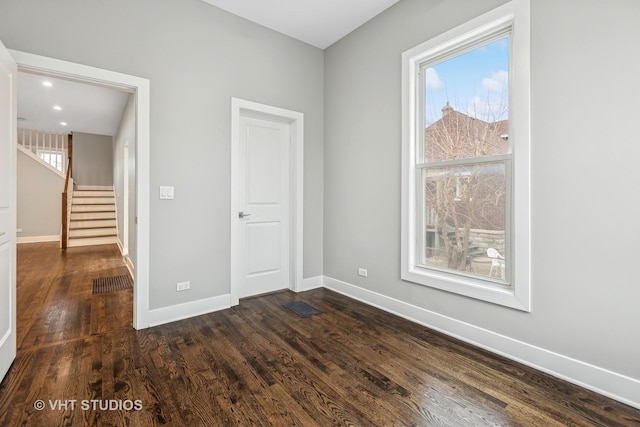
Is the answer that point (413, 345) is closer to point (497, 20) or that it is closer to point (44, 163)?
point (497, 20)

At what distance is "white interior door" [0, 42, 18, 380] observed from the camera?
1831 mm

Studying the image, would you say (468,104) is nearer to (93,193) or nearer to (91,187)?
(93,193)

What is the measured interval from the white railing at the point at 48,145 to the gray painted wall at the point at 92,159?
0.37m

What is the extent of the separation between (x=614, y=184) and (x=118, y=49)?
3666mm

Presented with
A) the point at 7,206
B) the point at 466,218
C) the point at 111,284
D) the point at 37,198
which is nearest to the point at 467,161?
the point at 466,218

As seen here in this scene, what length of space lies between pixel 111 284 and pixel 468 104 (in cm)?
466

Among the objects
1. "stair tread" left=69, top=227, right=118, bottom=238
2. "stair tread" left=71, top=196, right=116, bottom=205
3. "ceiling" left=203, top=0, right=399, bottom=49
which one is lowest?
"stair tread" left=69, top=227, right=118, bottom=238

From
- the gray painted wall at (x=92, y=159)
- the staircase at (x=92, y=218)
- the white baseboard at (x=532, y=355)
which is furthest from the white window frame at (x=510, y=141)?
the gray painted wall at (x=92, y=159)

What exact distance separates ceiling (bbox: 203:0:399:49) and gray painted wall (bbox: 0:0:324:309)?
13 centimetres

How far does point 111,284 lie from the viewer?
4020 mm

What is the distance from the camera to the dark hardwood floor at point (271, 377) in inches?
62.2

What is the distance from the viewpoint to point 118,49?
99.2 inches

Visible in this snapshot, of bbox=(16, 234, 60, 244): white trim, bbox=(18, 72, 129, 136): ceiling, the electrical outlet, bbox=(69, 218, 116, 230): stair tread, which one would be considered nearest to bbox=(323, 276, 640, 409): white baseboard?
the electrical outlet

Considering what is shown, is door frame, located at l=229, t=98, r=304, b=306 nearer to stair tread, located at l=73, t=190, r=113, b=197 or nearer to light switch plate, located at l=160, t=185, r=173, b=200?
light switch plate, located at l=160, t=185, r=173, b=200
